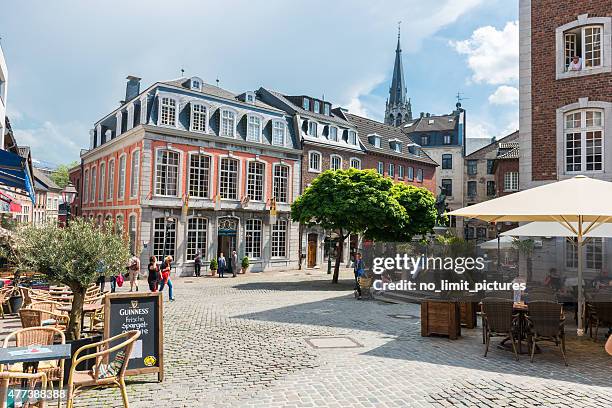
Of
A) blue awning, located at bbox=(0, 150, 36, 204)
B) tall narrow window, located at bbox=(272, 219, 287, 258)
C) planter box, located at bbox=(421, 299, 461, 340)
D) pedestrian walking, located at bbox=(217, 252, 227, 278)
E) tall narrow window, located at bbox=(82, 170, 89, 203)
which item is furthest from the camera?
tall narrow window, located at bbox=(82, 170, 89, 203)

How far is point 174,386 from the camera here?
21.2ft

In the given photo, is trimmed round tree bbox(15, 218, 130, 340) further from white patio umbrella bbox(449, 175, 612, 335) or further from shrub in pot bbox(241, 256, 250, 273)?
shrub in pot bbox(241, 256, 250, 273)

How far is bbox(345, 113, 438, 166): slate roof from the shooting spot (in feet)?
131

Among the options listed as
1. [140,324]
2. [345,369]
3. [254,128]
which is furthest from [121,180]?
[345,369]

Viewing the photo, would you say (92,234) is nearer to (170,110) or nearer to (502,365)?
(502,365)

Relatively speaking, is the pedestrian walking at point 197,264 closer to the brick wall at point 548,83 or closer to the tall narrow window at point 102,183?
the tall narrow window at point 102,183

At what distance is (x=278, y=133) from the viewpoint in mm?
31922

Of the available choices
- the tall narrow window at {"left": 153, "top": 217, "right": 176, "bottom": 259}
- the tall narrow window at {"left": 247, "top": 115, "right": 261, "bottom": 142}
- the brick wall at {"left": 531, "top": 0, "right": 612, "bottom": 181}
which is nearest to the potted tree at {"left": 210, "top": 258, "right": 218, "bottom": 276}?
the tall narrow window at {"left": 153, "top": 217, "right": 176, "bottom": 259}

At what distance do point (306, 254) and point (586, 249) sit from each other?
20867 millimetres

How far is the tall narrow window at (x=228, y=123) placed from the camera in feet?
93.8

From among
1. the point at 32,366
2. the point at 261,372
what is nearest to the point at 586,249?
the point at 261,372

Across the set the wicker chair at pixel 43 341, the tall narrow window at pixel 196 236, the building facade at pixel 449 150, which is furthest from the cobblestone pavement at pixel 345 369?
the building facade at pixel 449 150

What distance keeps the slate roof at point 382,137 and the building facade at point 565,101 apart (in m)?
Result: 23.0

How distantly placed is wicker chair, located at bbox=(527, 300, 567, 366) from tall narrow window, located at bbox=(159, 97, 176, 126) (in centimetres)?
2260
